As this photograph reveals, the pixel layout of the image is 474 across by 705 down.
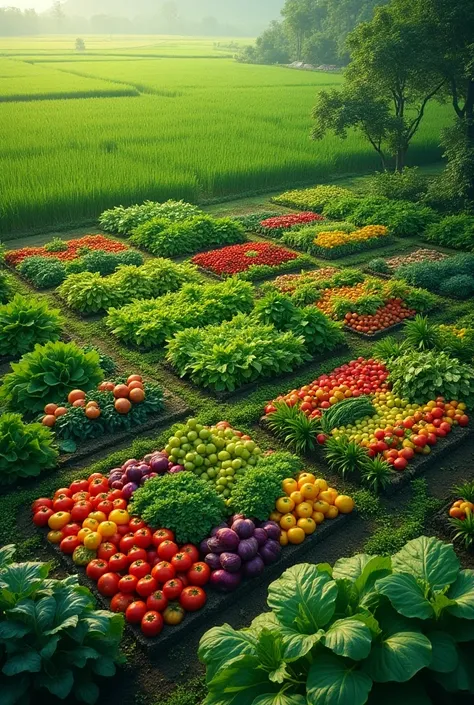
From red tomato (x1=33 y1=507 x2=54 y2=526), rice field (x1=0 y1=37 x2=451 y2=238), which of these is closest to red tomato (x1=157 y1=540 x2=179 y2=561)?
red tomato (x1=33 y1=507 x2=54 y2=526)

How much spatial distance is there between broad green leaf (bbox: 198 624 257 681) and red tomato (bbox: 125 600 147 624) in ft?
4.31

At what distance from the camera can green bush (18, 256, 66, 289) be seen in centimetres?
1313


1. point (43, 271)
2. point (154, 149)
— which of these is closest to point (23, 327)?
point (43, 271)

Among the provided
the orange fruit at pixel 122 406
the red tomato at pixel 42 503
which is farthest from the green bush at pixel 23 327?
the red tomato at pixel 42 503

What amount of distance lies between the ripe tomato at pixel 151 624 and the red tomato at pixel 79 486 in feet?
6.60

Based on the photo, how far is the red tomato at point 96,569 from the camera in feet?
19.0

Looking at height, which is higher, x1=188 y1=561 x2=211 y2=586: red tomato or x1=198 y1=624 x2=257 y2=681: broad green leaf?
x1=198 y1=624 x2=257 y2=681: broad green leaf

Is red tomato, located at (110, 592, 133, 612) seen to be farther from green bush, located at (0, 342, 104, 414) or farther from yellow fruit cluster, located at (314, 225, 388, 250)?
yellow fruit cluster, located at (314, 225, 388, 250)

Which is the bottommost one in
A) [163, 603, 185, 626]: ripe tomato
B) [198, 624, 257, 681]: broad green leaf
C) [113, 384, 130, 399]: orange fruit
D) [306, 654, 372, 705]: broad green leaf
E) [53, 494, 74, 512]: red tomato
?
A: [163, 603, 185, 626]: ripe tomato

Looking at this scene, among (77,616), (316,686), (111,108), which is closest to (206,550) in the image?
(77,616)

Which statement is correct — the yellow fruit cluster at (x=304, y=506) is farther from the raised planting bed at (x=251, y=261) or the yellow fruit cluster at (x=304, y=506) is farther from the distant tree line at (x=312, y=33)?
the distant tree line at (x=312, y=33)

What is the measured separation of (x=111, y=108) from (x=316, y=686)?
1250 inches

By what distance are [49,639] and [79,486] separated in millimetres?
2647

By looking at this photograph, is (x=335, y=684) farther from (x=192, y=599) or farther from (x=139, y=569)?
(x=139, y=569)
